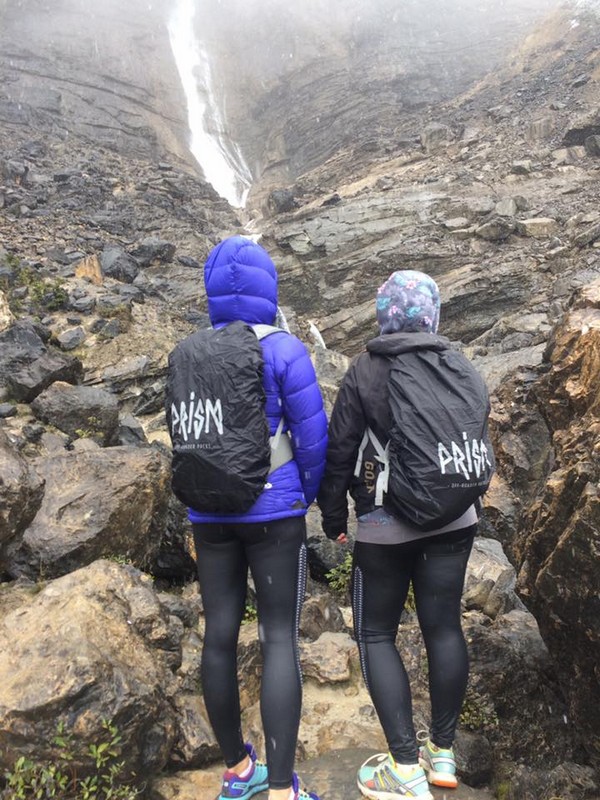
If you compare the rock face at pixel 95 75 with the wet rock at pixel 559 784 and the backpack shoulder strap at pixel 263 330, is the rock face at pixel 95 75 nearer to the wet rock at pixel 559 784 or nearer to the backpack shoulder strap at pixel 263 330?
the backpack shoulder strap at pixel 263 330

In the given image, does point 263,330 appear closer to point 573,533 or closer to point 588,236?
point 573,533

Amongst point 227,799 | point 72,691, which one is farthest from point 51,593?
point 227,799

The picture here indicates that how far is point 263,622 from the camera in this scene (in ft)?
7.93

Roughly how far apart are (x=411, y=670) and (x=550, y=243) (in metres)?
14.1

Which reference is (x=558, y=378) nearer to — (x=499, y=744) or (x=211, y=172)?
(x=499, y=744)

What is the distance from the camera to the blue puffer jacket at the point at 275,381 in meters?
2.37

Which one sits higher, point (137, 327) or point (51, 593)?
point (137, 327)

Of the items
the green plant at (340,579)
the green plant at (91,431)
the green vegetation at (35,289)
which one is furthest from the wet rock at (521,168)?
the green plant at (340,579)

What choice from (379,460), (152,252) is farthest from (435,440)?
(152,252)

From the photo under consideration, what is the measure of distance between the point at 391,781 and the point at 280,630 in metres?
0.74

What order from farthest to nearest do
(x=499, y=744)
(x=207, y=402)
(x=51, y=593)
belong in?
(x=499, y=744), (x=51, y=593), (x=207, y=402)

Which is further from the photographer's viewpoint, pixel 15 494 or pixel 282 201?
pixel 282 201

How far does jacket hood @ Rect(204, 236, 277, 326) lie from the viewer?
247 centimetres

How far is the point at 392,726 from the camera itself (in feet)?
7.91
